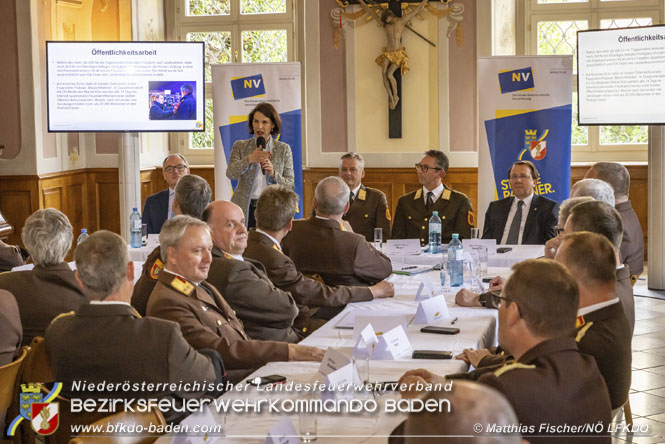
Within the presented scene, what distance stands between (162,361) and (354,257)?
2.09 meters

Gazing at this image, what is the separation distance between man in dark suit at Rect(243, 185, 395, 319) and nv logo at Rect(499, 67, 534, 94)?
3957 millimetres

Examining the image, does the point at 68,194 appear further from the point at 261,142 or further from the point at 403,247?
the point at 403,247

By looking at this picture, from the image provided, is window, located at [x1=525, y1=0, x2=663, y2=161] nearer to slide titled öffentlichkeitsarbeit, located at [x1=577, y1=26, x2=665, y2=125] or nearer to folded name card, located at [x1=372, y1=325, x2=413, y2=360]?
slide titled öffentlichkeitsarbeit, located at [x1=577, y1=26, x2=665, y2=125]

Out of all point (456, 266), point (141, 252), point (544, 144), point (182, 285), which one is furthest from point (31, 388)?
point (544, 144)

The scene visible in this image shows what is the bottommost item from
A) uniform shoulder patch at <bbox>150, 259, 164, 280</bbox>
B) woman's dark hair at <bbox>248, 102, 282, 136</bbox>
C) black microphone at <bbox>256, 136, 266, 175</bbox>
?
uniform shoulder patch at <bbox>150, 259, 164, 280</bbox>

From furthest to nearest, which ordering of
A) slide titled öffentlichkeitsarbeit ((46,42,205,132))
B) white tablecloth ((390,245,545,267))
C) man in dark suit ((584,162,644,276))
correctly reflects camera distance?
slide titled öffentlichkeitsarbeit ((46,42,205,132)) → white tablecloth ((390,245,545,267)) → man in dark suit ((584,162,644,276))

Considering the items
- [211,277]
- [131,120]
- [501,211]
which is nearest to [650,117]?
[501,211]

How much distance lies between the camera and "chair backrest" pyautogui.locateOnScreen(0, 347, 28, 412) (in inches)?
122

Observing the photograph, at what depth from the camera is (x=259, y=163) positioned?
7.16 m

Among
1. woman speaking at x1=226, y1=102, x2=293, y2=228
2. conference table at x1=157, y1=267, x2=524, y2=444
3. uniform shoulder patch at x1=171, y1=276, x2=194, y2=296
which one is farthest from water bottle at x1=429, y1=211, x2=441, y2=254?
uniform shoulder patch at x1=171, y1=276, x2=194, y2=296

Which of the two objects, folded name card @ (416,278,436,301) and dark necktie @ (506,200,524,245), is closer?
folded name card @ (416,278,436,301)

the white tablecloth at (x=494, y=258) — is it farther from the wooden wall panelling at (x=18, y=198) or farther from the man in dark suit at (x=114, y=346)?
the wooden wall panelling at (x=18, y=198)

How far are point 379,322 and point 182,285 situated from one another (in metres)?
0.81

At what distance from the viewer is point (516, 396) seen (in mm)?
2176
